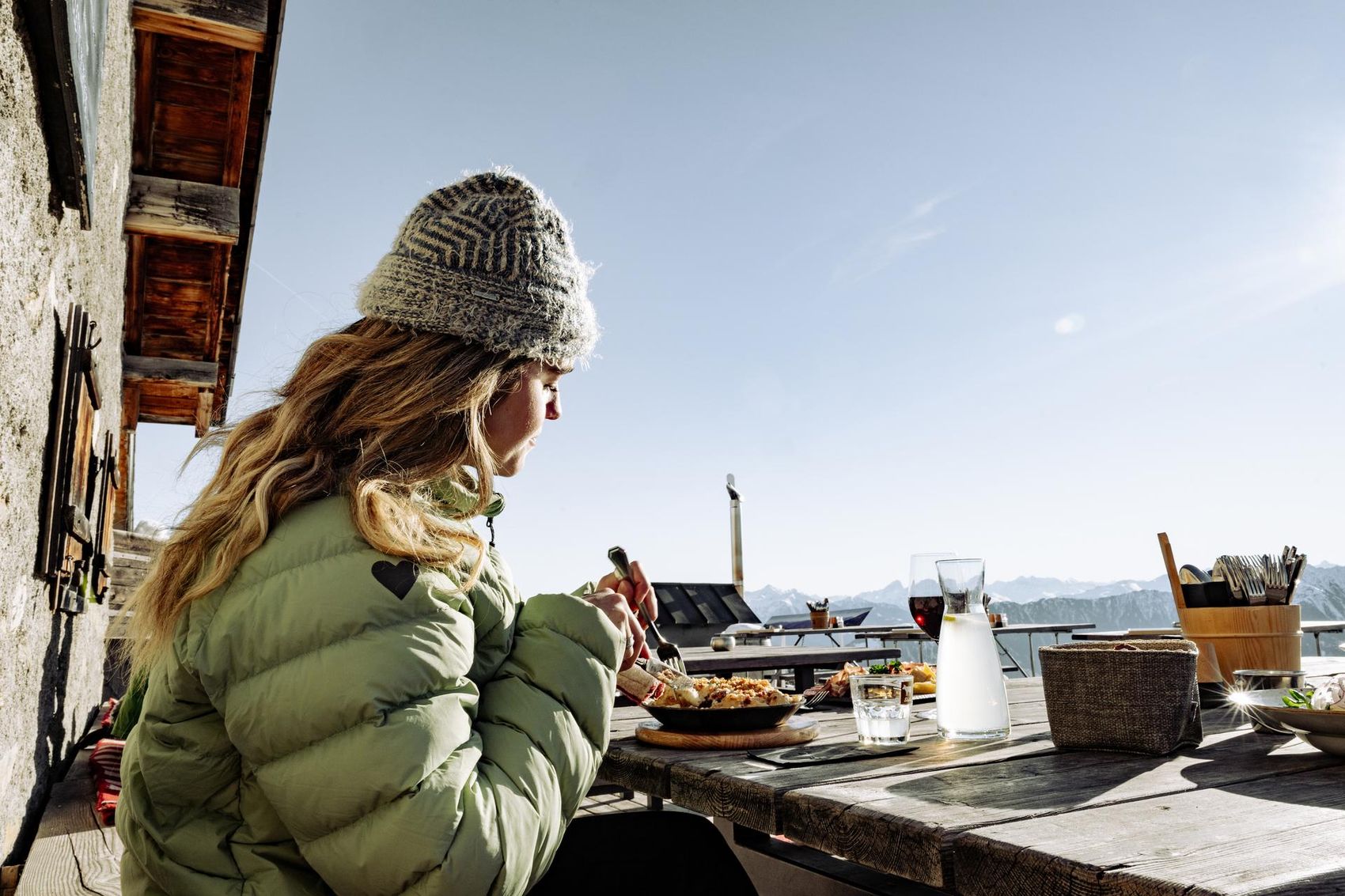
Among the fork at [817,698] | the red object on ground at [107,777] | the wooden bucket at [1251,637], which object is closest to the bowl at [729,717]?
the fork at [817,698]

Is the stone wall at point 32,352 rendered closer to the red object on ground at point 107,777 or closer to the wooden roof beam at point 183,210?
the red object on ground at point 107,777

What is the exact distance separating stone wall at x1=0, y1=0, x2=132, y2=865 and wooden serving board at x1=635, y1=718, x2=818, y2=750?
1201mm

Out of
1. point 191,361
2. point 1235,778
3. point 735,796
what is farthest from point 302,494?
point 191,361

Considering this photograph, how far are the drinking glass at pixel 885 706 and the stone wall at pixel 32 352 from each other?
1.45m

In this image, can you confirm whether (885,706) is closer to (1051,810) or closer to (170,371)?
(1051,810)

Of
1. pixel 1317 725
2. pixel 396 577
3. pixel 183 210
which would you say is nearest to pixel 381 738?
pixel 396 577

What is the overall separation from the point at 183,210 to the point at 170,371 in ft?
5.50

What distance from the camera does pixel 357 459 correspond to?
117 centimetres

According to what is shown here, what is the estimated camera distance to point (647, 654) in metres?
1.71

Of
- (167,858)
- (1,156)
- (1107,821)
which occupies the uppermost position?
(1,156)

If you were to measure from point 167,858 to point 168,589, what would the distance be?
12.4 inches

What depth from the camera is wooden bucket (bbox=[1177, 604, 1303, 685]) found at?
1.48m

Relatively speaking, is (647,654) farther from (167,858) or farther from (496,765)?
(167,858)

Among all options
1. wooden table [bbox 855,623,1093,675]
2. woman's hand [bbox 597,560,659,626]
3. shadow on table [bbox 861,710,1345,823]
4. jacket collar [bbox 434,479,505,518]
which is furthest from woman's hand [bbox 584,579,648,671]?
wooden table [bbox 855,623,1093,675]
